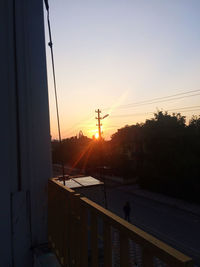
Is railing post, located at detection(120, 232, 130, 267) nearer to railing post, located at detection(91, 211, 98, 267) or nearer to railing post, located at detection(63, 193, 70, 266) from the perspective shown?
railing post, located at detection(91, 211, 98, 267)

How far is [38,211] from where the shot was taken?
1529mm

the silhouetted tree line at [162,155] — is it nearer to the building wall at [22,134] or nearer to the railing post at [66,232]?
the building wall at [22,134]

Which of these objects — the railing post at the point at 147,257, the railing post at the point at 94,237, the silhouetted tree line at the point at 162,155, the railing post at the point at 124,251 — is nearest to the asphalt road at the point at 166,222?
the silhouetted tree line at the point at 162,155

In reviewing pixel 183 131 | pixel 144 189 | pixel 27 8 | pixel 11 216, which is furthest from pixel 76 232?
pixel 144 189

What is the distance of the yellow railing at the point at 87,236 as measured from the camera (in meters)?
0.51

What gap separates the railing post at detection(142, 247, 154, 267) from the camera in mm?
529

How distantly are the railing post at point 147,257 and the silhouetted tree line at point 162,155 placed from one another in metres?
8.59

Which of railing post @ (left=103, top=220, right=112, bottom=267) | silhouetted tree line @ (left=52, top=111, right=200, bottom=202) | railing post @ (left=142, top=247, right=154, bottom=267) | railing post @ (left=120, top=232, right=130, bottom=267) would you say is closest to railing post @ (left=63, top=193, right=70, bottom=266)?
railing post @ (left=103, top=220, right=112, bottom=267)

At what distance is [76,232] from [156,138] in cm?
1212

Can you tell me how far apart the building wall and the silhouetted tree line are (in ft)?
24.6

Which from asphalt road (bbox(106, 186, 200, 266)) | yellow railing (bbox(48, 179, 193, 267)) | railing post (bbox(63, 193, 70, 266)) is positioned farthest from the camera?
asphalt road (bbox(106, 186, 200, 266))

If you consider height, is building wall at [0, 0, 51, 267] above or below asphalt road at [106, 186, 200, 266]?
above

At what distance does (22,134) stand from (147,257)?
45.9 inches

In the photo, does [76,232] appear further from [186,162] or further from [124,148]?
[124,148]
